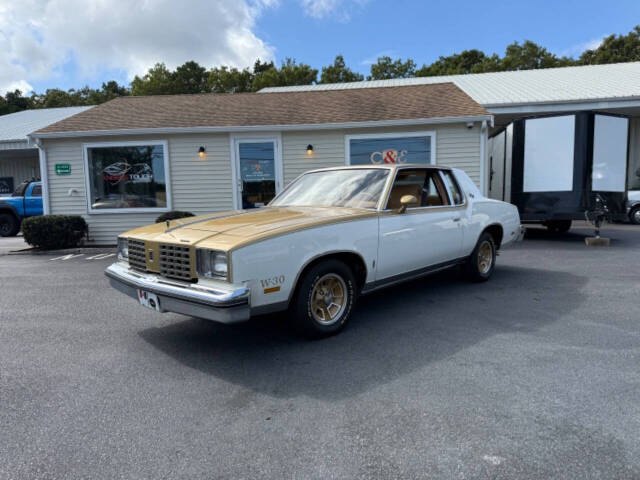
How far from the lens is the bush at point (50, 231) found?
10.2 m

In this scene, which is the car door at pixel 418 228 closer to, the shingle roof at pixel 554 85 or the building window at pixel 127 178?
the building window at pixel 127 178

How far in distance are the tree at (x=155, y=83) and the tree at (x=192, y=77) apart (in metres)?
1.13

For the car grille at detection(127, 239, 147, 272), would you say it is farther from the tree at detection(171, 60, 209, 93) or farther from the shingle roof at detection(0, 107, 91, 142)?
the tree at detection(171, 60, 209, 93)

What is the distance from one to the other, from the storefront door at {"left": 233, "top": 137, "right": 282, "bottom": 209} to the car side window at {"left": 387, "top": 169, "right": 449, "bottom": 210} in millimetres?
6451

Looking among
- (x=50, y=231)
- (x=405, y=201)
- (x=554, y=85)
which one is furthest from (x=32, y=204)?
(x=554, y=85)

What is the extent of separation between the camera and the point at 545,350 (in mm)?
3502

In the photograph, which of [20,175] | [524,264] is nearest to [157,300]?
[524,264]

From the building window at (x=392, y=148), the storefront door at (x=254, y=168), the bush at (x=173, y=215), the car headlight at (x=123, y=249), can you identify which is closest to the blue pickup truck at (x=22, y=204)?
the bush at (x=173, y=215)

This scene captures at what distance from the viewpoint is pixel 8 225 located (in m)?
14.6

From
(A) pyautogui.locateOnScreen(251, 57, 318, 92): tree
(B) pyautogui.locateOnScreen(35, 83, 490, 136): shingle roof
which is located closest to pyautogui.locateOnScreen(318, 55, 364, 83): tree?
(A) pyautogui.locateOnScreen(251, 57, 318, 92): tree

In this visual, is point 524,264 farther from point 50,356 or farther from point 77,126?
point 77,126

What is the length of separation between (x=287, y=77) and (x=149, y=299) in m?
40.4

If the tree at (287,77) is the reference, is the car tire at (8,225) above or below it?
below

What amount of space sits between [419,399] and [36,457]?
7.16 ft
